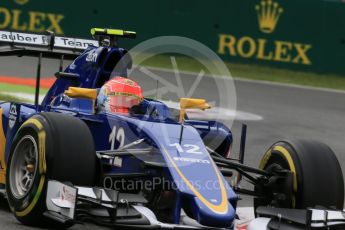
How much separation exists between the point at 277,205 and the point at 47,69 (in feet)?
43.6

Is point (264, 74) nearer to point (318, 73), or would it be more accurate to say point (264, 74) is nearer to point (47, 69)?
point (318, 73)

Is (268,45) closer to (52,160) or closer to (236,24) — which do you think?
(236,24)

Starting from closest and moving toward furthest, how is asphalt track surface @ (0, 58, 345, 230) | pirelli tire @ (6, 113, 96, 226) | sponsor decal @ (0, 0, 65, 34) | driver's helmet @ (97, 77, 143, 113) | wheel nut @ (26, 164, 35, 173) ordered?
pirelli tire @ (6, 113, 96, 226), wheel nut @ (26, 164, 35, 173), driver's helmet @ (97, 77, 143, 113), asphalt track surface @ (0, 58, 345, 230), sponsor decal @ (0, 0, 65, 34)

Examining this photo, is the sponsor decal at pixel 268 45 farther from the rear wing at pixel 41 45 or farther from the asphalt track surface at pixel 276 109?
the rear wing at pixel 41 45

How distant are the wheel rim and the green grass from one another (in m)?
14.1

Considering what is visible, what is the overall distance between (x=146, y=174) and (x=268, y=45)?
49.6 feet

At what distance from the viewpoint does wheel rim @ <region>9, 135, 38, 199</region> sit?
7.87 meters

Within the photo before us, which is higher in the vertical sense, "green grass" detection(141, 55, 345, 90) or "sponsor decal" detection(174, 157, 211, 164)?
"green grass" detection(141, 55, 345, 90)

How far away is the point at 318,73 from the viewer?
22.4 m

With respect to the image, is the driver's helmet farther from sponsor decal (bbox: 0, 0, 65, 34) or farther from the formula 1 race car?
sponsor decal (bbox: 0, 0, 65, 34)

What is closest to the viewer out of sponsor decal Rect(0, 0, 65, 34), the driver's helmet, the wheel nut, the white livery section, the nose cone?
the nose cone

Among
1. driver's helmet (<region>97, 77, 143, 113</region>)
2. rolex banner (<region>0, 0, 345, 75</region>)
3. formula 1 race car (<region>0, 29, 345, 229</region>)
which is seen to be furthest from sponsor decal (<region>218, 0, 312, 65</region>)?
driver's helmet (<region>97, 77, 143, 113</region>)

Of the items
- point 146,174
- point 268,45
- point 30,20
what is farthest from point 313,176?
point 30,20

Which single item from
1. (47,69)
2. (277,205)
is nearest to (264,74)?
(47,69)
